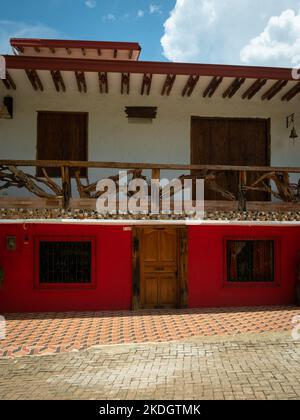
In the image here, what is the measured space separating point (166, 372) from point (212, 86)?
7.01m

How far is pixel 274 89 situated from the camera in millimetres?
10109

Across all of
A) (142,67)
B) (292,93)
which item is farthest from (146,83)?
(292,93)

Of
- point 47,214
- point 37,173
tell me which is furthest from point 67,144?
point 47,214

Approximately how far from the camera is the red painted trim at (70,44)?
12.8 metres

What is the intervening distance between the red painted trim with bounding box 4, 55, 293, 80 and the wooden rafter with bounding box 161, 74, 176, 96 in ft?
1.18

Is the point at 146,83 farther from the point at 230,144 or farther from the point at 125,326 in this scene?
the point at 125,326

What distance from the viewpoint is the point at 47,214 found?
8.47 m

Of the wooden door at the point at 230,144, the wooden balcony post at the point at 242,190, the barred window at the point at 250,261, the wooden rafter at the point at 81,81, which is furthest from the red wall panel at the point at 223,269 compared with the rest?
the wooden rafter at the point at 81,81

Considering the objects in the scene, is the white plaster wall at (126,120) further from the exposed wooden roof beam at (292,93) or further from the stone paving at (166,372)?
the stone paving at (166,372)

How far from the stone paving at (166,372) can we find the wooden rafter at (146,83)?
6060 millimetres

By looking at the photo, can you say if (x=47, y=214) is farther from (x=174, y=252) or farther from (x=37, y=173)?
(x=174, y=252)

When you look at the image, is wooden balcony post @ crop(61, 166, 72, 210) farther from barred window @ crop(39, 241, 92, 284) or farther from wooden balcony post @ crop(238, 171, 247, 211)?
wooden balcony post @ crop(238, 171, 247, 211)

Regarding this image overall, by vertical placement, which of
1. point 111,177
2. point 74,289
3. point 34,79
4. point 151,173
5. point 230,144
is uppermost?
point 34,79

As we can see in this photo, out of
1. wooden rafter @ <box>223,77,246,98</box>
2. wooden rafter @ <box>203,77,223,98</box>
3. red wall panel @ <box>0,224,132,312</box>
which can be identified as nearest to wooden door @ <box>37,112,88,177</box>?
red wall panel @ <box>0,224,132,312</box>
